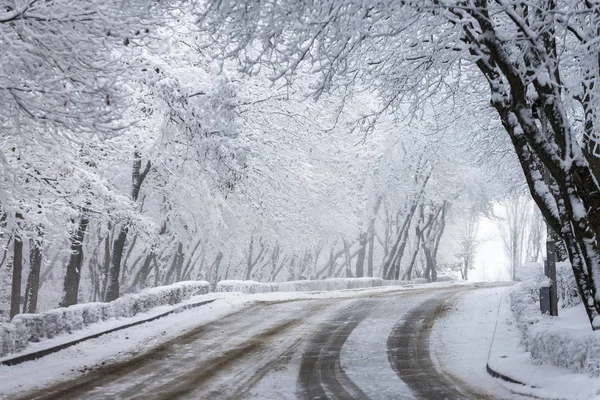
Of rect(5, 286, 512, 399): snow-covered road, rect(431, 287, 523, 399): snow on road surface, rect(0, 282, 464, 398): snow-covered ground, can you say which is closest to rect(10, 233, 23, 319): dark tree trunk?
rect(0, 282, 464, 398): snow-covered ground

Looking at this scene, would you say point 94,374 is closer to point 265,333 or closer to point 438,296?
point 265,333

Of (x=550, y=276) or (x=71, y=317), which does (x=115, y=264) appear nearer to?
(x=71, y=317)

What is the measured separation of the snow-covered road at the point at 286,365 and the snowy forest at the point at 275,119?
134 inches

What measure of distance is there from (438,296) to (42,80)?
1980cm

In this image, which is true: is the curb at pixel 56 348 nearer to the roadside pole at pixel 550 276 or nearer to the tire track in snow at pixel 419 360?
the tire track in snow at pixel 419 360

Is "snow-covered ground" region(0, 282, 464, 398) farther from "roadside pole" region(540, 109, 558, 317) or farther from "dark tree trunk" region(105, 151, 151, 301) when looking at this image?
"roadside pole" region(540, 109, 558, 317)

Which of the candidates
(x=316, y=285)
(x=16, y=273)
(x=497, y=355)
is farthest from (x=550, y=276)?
(x=316, y=285)

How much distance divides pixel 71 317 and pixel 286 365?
5.26 meters

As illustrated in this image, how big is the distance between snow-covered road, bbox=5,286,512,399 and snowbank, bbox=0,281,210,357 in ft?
4.85

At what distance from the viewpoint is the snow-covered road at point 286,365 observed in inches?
395

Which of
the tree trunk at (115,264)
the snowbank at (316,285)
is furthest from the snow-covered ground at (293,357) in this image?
the snowbank at (316,285)

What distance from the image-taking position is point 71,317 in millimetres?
14898

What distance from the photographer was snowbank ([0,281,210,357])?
12.3 meters

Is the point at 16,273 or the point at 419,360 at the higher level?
the point at 16,273
